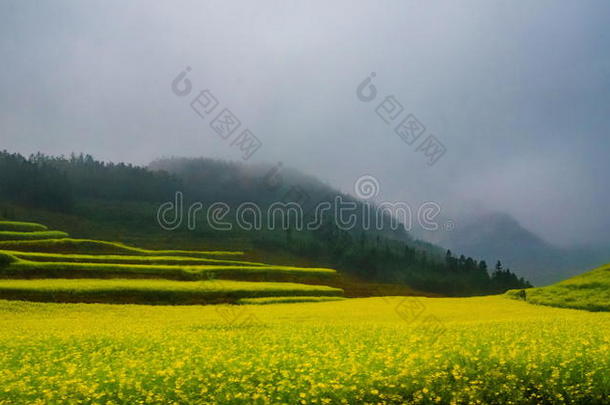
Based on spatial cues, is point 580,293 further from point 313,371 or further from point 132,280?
point 132,280

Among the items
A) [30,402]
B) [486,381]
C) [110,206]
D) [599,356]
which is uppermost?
[110,206]

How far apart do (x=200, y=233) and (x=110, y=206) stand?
136ft

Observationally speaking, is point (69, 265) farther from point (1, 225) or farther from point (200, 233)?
point (200, 233)

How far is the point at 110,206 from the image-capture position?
15225cm

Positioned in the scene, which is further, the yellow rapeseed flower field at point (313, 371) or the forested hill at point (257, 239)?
the forested hill at point (257, 239)

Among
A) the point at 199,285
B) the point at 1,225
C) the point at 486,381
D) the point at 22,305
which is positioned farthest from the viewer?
the point at 1,225

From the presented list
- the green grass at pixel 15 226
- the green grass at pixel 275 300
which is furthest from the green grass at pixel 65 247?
the green grass at pixel 275 300

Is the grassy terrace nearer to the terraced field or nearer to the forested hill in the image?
the terraced field

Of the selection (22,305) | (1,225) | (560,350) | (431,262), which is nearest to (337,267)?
(431,262)

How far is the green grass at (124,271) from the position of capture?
36344mm

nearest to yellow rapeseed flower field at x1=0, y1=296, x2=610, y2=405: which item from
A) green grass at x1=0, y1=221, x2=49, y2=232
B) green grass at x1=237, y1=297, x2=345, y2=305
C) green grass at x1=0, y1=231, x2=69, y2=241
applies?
green grass at x1=237, y1=297, x2=345, y2=305

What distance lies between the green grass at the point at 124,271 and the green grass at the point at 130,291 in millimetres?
2554

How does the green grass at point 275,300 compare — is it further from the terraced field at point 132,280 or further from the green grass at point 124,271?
the green grass at point 124,271

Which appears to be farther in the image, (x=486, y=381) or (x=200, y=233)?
(x=200, y=233)
